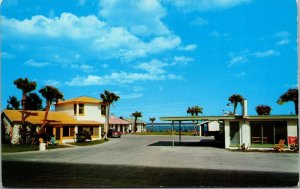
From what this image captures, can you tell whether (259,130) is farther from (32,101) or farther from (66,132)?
(32,101)

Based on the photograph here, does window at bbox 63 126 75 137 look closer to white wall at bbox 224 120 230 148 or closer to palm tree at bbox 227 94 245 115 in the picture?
white wall at bbox 224 120 230 148

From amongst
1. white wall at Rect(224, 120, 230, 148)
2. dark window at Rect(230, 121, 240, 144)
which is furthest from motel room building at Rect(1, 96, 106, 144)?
dark window at Rect(230, 121, 240, 144)

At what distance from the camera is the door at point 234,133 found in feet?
94.3

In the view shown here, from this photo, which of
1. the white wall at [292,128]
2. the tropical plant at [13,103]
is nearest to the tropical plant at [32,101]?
the tropical plant at [13,103]

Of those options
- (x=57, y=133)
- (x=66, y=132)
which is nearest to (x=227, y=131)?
(x=66, y=132)

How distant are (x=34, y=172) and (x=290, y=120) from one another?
836 inches

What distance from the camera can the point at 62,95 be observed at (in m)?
32.7

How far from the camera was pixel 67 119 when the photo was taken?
39.7 meters

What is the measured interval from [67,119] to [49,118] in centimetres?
236

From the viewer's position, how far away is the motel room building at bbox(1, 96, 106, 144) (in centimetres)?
3453

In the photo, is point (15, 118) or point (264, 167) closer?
point (264, 167)

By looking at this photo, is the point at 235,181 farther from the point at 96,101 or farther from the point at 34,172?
the point at 96,101

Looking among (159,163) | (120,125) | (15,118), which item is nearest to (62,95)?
(15,118)

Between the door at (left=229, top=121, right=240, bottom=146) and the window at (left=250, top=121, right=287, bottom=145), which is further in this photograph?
the door at (left=229, top=121, right=240, bottom=146)
